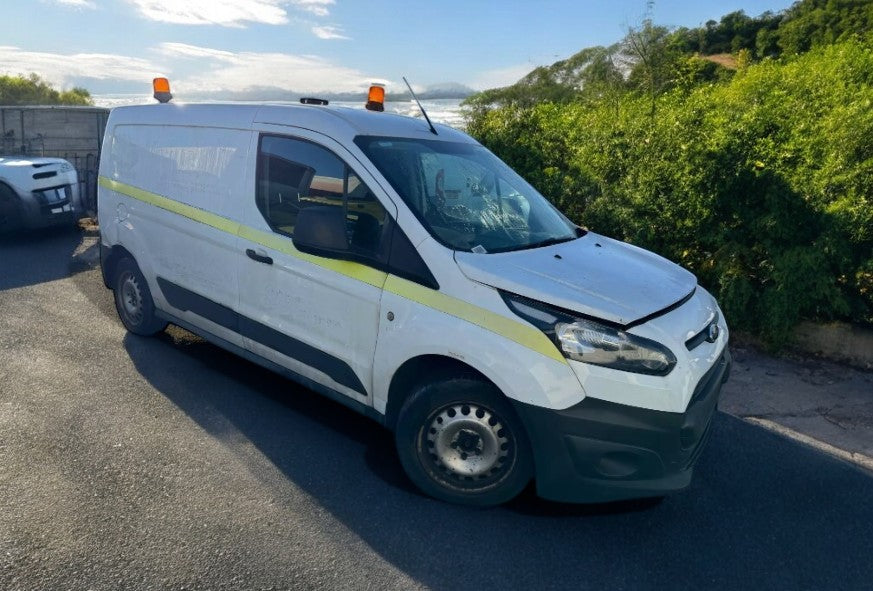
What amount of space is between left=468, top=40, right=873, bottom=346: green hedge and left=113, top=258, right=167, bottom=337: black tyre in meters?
4.13

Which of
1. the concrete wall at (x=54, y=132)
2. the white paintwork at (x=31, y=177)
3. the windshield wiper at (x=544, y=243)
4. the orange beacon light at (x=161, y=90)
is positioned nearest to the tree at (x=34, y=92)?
the concrete wall at (x=54, y=132)

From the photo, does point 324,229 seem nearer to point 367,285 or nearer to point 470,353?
point 367,285

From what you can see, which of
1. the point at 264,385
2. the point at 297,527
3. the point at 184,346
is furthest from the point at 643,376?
the point at 184,346

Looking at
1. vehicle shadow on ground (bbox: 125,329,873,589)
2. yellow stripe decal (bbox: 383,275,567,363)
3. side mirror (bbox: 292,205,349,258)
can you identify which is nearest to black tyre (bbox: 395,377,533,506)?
vehicle shadow on ground (bbox: 125,329,873,589)

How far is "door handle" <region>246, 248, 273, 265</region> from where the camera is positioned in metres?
4.05

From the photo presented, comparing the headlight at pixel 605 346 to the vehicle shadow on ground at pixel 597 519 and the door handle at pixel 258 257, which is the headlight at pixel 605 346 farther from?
the door handle at pixel 258 257

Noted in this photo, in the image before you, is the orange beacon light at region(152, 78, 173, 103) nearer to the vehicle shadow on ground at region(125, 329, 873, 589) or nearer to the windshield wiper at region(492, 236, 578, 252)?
the vehicle shadow on ground at region(125, 329, 873, 589)

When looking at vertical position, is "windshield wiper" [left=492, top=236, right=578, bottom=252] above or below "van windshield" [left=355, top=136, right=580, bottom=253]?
below

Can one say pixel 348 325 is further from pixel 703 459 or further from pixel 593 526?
pixel 703 459

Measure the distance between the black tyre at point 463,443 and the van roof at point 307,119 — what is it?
5.13 feet

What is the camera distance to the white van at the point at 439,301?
3.02m

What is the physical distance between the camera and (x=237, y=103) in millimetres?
4641

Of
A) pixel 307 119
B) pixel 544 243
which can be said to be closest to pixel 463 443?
pixel 544 243

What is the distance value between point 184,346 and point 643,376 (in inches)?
151
